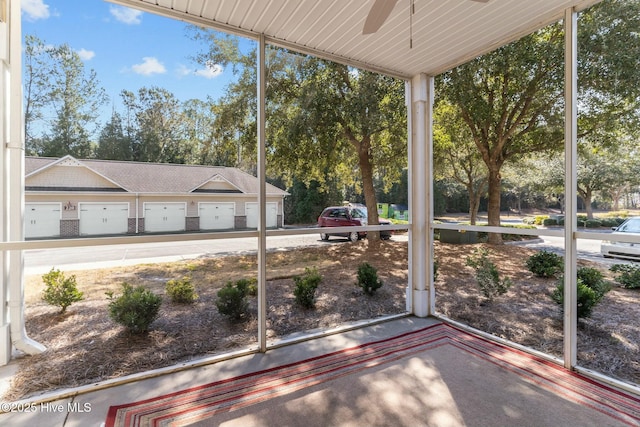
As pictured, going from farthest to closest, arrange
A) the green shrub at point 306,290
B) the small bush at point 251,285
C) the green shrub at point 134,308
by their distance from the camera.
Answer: the green shrub at point 306,290
the small bush at point 251,285
the green shrub at point 134,308

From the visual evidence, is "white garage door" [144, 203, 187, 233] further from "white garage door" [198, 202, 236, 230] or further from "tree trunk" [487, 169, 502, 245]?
"tree trunk" [487, 169, 502, 245]

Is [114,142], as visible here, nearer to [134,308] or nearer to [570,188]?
[134,308]

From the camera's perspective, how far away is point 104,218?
2.14 metres

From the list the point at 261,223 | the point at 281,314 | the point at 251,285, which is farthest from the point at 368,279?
the point at 261,223

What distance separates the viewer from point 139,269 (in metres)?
2.54

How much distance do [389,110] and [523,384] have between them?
3233mm

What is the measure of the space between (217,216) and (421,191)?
7.40 ft

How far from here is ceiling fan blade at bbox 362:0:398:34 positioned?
1.61 m

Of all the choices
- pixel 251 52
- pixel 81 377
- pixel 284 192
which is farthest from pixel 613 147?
pixel 81 377

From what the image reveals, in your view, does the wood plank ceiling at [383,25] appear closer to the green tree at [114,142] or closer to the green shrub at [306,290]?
the green tree at [114,142]

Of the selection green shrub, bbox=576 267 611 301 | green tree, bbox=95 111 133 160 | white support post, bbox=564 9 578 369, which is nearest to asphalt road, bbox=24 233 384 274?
green tree, bbox=95 111 133 160

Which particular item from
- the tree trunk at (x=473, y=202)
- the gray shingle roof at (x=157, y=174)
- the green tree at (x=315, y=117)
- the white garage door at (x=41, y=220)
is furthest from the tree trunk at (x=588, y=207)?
Answer: the white garage door at (x=41, y=220)

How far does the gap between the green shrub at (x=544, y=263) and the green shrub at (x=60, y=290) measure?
5166 millimetres

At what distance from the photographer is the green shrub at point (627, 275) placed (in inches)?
103
